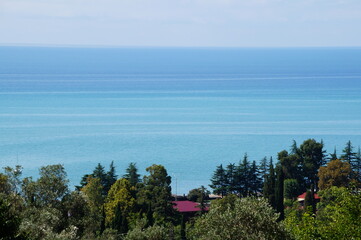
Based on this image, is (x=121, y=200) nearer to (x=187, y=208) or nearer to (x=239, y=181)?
(x=187, y=208)

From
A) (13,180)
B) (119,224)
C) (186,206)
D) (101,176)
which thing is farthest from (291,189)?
(13,180)

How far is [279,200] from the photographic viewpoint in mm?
35500

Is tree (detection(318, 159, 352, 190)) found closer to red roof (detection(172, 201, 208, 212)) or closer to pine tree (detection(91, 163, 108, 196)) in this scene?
red roof (detection(172, 201, 208, 212))

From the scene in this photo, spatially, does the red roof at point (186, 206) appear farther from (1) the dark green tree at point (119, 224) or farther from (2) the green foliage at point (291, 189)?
(1) the dark green tree at point (119, 224)

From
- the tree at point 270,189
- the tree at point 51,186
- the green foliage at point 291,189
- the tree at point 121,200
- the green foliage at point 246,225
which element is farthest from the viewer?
the green foliage at point 291,189

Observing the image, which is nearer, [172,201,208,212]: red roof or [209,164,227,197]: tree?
[172,201,208,212]: red roof

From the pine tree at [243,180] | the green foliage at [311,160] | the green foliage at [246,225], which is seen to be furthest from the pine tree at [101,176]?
the green foliage at [246,225]

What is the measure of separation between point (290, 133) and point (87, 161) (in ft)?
110

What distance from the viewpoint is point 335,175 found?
41969 mm

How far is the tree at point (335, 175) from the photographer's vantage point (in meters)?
42.0

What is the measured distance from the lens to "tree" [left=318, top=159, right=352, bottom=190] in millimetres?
42031

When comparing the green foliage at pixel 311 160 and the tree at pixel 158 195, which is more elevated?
the green foliage at pixel 311 160

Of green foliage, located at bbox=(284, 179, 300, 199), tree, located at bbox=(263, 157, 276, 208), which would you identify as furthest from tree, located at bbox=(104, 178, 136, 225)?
green foliage, located at bbox=(284, 179, 300, 199)

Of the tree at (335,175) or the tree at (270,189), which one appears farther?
the tree at (335,175)
